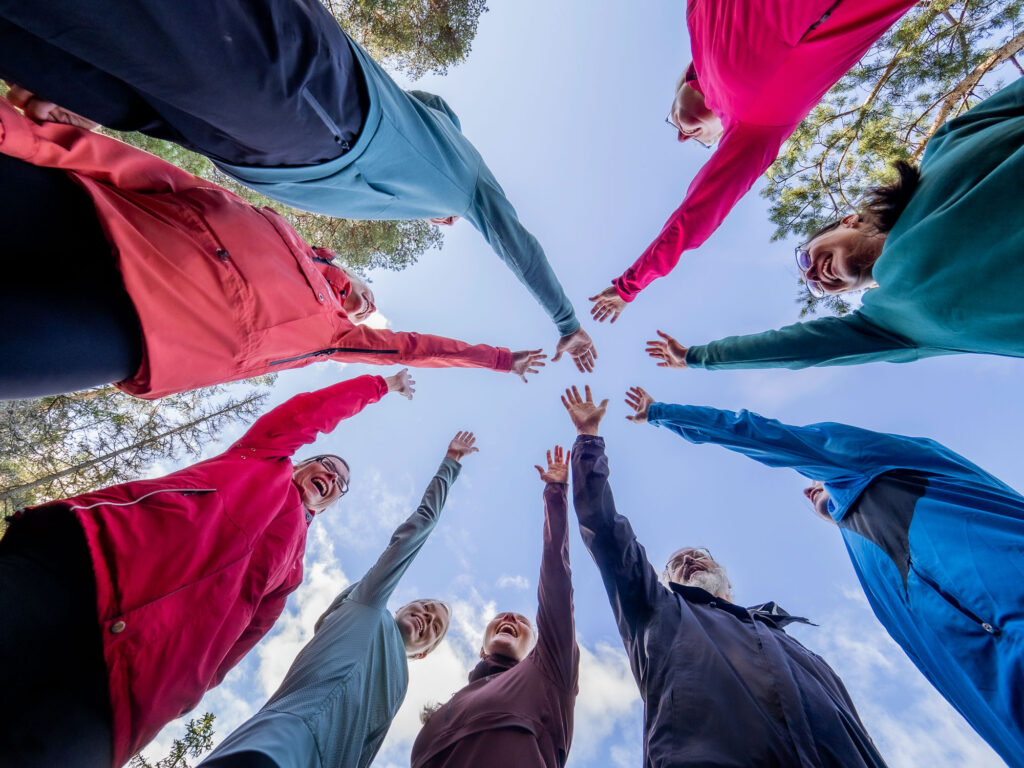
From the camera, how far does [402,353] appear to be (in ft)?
12.5

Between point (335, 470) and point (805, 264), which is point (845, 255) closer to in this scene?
point (805, 264)

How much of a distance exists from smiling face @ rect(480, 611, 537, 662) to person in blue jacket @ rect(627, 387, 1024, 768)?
120 inches

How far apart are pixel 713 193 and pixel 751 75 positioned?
90 cm

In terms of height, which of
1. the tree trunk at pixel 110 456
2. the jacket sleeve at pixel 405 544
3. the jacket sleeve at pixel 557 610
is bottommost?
the tree trunk at pixel 110 456

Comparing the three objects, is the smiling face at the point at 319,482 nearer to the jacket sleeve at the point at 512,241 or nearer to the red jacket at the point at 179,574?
the red jacket at the point at 179,574

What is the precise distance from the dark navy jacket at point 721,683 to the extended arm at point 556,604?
518mm

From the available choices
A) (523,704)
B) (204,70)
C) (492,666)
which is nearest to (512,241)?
(204,70)

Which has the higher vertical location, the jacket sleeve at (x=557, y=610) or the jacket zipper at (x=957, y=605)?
the jacket zipper at (x=957, y=605)

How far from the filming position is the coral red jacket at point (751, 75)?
2.16m

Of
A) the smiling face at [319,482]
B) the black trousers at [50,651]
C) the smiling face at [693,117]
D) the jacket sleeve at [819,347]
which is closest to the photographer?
the black trousers at [50,651]

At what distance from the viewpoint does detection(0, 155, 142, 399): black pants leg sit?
1473 mm

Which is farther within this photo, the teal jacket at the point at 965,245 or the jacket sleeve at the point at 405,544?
the jacket sleeve at the point at 405,544

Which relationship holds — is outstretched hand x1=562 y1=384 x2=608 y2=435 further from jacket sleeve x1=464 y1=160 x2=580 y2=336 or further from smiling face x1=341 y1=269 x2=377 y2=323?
smiling face x1=341 y1=269 x2=377 y2=323

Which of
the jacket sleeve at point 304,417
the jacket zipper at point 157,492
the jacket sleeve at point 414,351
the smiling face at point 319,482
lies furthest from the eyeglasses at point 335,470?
the jacket zipper at point 157,492
